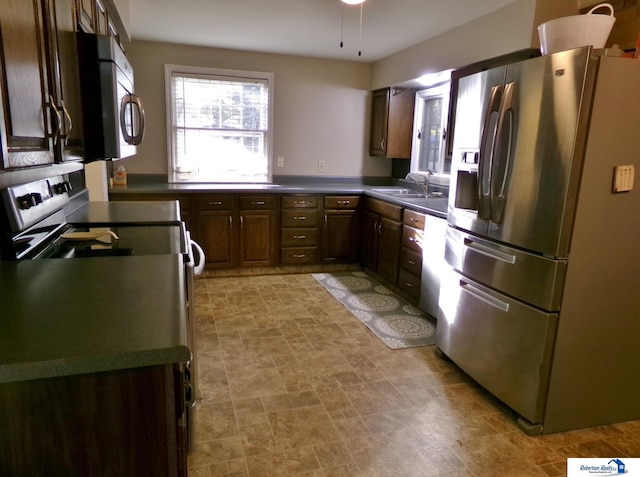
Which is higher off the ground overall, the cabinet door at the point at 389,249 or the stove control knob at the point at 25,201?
the stove control knob at the point at 25,201

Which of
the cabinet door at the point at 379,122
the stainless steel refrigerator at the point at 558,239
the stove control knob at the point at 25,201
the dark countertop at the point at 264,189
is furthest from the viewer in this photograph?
the cabinet door at the point at 379,122

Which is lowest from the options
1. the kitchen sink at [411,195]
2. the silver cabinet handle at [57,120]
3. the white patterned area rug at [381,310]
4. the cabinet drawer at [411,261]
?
the white patterned area rug at [381,310]

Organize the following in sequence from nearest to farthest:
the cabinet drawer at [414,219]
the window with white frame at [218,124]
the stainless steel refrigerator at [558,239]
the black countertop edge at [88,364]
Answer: the black countertop edge at [88,364] → the stainless steel refrigerator at [558,239] → the cabinet drawer at [414,219] → the window with white frame at [218,124]

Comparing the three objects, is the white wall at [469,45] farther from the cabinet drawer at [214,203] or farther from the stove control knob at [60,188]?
the stove control knob at [60,188]

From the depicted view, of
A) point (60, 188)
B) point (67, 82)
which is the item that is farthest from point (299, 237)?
point (67, 82)

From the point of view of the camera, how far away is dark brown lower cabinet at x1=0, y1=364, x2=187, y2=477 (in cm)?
78

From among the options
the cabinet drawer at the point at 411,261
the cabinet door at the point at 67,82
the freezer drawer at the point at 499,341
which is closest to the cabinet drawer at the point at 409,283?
the cabinet drawer at the point at 411,261

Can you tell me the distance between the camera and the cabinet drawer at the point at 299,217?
4375 mm

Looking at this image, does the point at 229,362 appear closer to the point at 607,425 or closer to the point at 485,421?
the point at 485,421

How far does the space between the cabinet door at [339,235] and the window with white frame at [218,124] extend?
35.6 inches

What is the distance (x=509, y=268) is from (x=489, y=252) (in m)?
0.15

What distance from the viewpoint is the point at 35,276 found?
119cm

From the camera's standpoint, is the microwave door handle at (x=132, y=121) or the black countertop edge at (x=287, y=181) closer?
the microwave door handle at (x=132, y=121)

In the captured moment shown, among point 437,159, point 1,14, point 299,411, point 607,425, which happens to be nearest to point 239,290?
point 299,411
